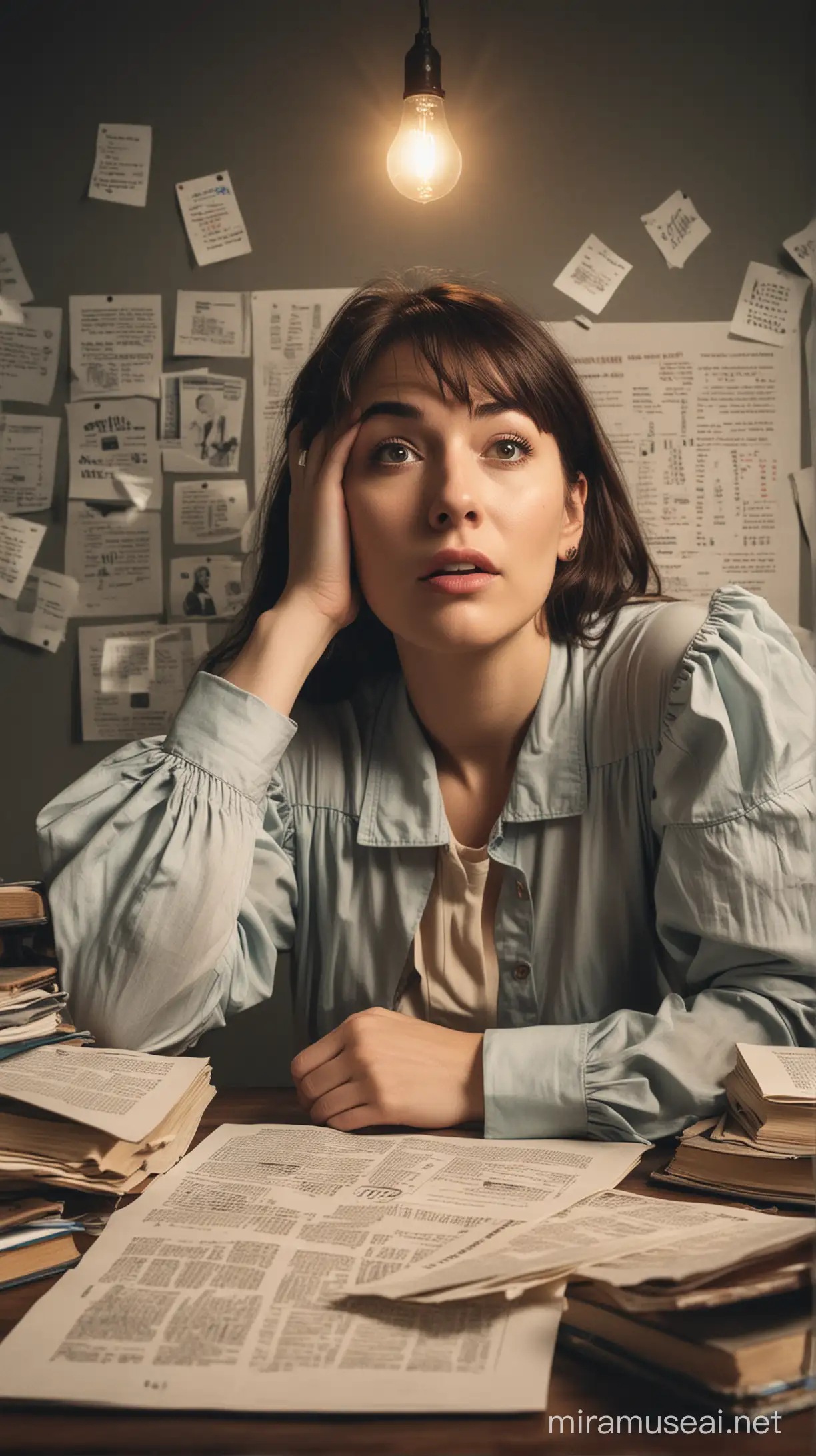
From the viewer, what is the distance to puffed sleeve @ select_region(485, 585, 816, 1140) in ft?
3.02

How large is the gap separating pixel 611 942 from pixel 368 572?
0.47 metres

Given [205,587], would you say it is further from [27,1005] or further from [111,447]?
[27,1005]

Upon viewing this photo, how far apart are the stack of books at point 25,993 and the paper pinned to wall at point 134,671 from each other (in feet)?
3.18

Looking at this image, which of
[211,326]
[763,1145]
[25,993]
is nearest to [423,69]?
[211,326]

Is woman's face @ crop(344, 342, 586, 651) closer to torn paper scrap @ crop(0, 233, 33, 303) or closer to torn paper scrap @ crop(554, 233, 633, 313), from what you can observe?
torn paper scrap @ crop(554, 233, 633, 313)

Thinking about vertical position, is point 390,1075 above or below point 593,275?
below

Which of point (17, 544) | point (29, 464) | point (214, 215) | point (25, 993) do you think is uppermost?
point (214, 215)

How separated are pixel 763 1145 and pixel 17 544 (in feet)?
5.44

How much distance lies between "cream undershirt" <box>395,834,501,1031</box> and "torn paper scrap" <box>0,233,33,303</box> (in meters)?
1.37

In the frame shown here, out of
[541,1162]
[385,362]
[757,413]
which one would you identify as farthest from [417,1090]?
[757,413]

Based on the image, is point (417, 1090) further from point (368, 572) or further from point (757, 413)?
point (757, 413)

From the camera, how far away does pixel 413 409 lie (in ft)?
3.89

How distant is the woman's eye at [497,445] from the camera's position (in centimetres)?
120

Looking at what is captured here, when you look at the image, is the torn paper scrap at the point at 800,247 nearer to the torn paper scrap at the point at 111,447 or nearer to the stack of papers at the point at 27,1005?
the torn paper scrap at the point at 111,447
